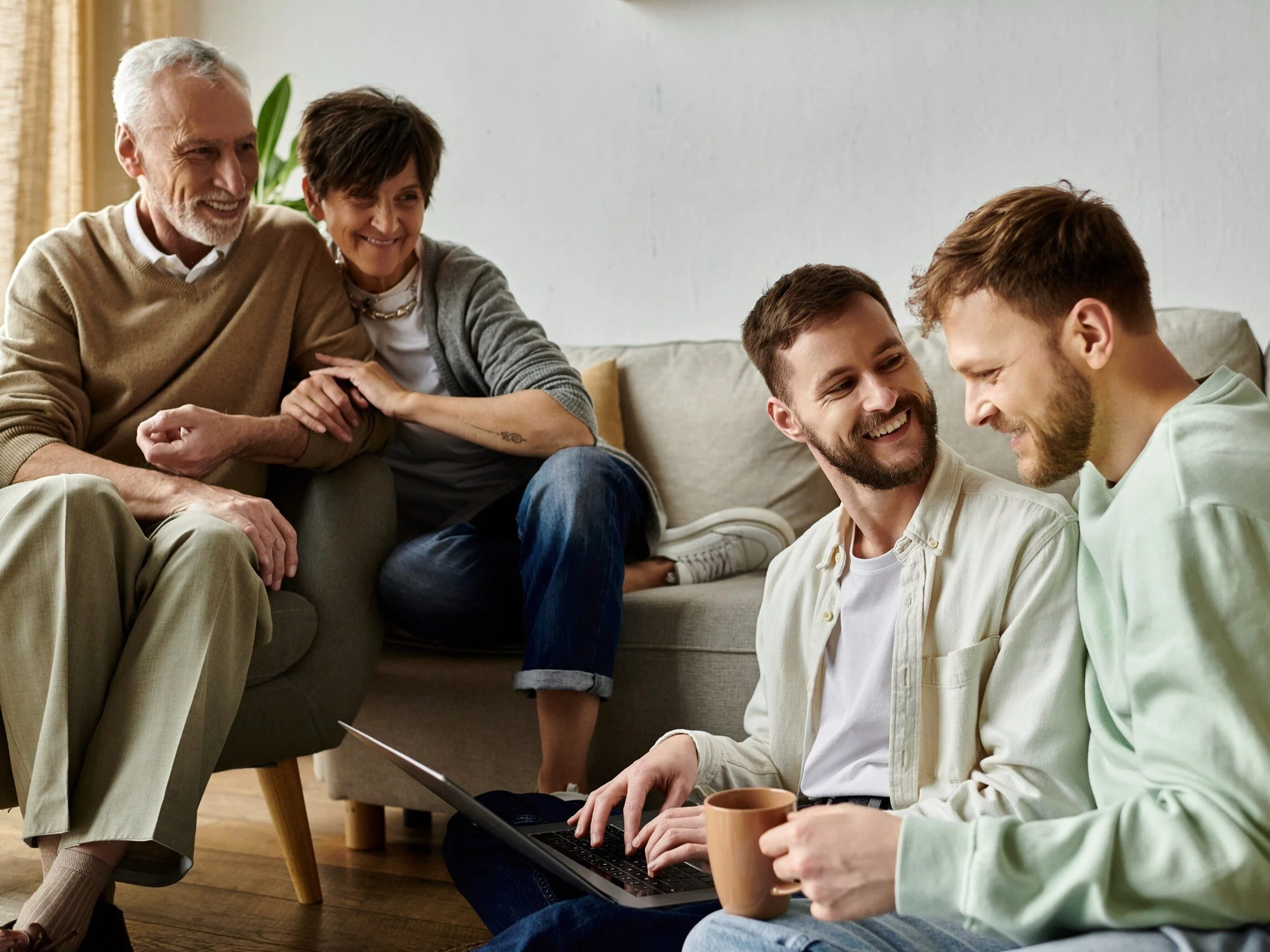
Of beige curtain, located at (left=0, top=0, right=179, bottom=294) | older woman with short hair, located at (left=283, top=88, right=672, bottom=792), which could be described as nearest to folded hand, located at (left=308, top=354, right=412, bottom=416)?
older woman with short hair, located at (left=283, top=88, right=672, bottom=792)

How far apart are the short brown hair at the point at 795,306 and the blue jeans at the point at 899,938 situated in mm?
611

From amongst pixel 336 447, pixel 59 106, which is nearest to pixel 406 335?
pixel 336 447

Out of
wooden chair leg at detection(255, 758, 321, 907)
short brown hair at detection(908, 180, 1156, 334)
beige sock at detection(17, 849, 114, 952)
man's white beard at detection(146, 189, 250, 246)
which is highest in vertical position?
short brown hair at detection(908, 180, 1156, 334)

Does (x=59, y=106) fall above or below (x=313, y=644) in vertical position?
above

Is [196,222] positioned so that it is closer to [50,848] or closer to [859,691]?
[50,848]

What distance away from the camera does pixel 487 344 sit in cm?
204

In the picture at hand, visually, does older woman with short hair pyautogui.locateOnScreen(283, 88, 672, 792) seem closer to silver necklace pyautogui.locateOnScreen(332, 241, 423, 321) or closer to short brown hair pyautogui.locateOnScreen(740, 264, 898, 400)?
silver necklace pyautogui.locateOnScreen(332, 241, 423, 321)

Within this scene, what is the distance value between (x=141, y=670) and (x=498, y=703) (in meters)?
0.68

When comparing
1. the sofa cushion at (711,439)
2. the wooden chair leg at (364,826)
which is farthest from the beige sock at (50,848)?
the sofa cushion at (711,439)

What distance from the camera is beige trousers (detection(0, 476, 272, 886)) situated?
139cm

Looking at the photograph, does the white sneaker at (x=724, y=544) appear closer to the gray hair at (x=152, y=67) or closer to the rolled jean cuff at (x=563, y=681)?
the rolled jean cuff at (x=563, y=681)

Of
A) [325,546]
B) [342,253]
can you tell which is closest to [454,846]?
[325,546]

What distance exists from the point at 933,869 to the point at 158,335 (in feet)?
5.09

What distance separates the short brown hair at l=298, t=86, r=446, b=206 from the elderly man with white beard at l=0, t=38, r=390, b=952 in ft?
0.33
